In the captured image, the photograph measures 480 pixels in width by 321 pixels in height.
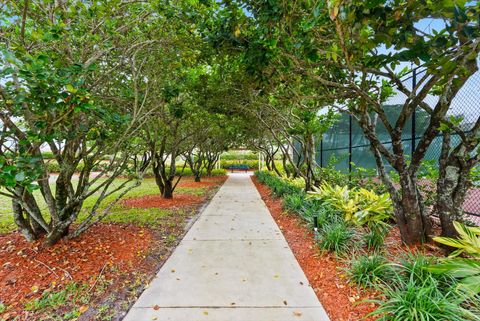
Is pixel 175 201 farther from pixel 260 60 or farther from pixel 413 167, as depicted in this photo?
pixel 413 167

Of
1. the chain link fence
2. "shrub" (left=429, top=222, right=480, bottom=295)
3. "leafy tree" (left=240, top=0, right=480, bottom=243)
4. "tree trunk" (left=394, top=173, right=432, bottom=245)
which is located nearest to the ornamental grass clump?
→ "shrub" (left=429, top=222, right=480, bottom=295)

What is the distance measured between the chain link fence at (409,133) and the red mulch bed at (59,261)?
194 inches

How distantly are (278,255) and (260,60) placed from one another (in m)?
2.83

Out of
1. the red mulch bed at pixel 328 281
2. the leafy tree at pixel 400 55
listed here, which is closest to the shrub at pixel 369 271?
the red mulch bed at pixel 328 281

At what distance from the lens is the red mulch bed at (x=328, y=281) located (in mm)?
2490

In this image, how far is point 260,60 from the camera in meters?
3.23

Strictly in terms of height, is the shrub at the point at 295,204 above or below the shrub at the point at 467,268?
below

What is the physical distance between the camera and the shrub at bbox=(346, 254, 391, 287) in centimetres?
276

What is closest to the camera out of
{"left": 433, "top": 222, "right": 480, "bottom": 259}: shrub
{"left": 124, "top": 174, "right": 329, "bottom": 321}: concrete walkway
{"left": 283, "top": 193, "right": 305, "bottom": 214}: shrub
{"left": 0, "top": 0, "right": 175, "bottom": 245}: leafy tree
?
{"left": 0, "top": 0, "right": 175, "bottom": 245}: leafy tree

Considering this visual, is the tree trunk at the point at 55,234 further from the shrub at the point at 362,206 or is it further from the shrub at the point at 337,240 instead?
the shrub at the point at 362,206

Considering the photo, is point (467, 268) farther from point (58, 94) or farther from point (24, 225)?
point (24, 225)

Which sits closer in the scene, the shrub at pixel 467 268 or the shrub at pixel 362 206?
the shrub at pixel 467 268

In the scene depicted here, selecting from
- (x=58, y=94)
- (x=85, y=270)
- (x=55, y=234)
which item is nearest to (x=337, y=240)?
(x=85, y=270)

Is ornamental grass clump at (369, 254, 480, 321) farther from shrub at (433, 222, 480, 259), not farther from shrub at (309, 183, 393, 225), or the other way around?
shrub at (309, 183, 393, 225)
